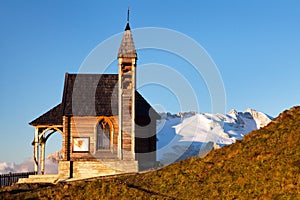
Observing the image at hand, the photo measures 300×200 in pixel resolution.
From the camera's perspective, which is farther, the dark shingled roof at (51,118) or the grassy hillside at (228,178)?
the dark shingled roof at (51,118)

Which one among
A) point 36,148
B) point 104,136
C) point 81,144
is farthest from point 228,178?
point 36,148

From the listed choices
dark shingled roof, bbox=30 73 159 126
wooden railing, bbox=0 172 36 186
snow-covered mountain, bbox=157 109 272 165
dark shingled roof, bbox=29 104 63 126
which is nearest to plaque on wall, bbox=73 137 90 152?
dark shingled roof, bbox=30 73 159 126

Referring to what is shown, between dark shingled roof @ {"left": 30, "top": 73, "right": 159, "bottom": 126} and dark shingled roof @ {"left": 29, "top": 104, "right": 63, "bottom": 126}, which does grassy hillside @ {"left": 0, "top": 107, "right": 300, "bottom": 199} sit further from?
dark shingled roof @ {"left": 29, "top": 104, "right": 63, "bottom": 126}

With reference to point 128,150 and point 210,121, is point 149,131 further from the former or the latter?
point 210,121

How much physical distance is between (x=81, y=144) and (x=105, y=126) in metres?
2.25

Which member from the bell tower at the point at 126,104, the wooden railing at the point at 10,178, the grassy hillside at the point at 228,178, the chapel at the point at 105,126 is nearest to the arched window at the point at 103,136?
the chapel at the point at 105,126

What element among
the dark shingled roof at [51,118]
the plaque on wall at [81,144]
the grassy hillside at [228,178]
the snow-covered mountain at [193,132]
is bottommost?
the grassy hillside at [228,178]

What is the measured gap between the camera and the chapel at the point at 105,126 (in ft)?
114

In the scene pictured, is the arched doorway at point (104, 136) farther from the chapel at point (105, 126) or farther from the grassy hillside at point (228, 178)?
the grassy hillside at point (228, 178)

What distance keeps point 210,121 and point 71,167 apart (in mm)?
140336

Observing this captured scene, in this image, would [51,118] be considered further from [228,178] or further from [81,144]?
[228,178]

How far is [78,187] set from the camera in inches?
887

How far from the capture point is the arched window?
3550cm

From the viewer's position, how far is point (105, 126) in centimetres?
3584
